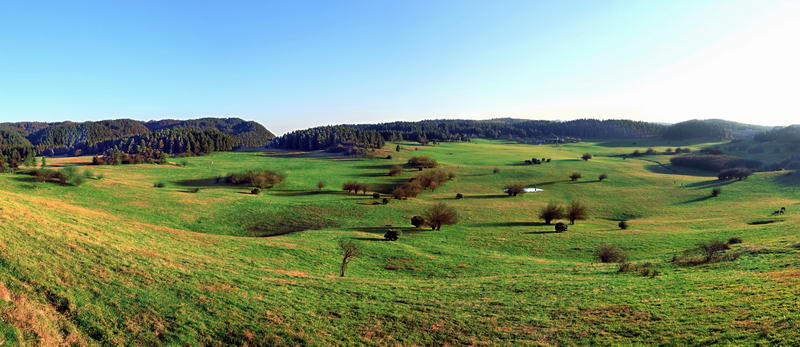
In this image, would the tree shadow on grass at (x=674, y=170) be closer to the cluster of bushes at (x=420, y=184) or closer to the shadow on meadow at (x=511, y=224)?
the cluster of bushes at (x=420, y=184)

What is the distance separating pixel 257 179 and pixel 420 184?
51.0 meters

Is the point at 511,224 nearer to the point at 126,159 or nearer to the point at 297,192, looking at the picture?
the point at 297,192

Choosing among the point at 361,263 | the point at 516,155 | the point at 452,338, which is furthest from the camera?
the point at 516,155

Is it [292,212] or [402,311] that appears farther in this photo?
[292,212]

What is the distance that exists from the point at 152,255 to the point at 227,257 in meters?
6.68

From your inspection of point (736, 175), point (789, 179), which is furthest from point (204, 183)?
point (789, 179)

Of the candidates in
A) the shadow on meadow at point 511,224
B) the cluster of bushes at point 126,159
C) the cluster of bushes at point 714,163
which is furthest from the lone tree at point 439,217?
the cluster of bushes at point 126,159

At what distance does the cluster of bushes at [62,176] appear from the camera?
3017 inches

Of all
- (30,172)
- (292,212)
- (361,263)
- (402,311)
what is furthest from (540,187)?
(30,172)

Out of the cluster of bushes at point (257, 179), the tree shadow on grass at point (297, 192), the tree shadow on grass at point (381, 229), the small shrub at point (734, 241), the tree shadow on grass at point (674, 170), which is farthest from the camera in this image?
the tree shadow on grass at point (674, 170)

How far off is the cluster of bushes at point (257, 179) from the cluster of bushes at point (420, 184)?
39.8m

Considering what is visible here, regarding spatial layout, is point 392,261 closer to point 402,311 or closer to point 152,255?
point 402,311

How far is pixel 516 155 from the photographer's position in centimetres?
18588

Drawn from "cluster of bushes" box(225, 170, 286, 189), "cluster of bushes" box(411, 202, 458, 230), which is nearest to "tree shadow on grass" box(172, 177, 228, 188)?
Result: "cluster of bushes" box(225, 170, 286, 189)
